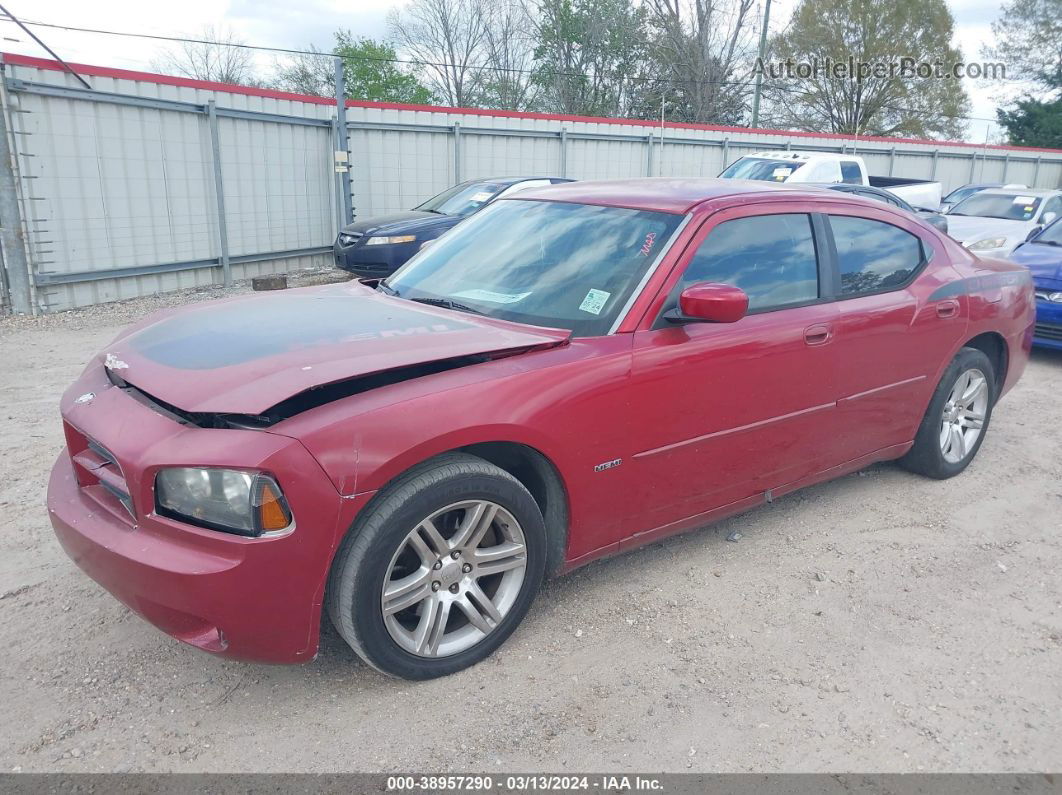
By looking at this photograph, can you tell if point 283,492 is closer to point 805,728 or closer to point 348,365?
point 348,365

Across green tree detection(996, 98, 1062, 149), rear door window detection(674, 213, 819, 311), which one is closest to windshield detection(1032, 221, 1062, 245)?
rear door window detection(674, 213, 819, 311)

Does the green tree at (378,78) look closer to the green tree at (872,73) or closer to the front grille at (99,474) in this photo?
the green tree at (872,73)

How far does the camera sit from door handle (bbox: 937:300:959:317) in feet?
14.1

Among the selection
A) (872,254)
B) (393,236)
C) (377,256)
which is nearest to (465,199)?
(393,236)

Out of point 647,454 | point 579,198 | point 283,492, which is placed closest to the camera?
point 283,492

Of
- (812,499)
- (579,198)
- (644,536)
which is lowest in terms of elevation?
(812,499)

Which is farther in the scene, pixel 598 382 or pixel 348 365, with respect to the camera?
pixel 598 382

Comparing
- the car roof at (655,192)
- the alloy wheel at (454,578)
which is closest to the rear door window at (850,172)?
the car roof at (655,192)

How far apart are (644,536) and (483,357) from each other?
3.49ft

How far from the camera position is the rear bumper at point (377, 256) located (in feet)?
32.1

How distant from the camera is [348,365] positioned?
8.58 ft

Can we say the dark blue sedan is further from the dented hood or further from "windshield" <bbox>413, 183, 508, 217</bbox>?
the dented hood

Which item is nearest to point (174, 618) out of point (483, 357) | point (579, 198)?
point (483, 357)

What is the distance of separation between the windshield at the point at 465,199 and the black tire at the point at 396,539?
329 inches
